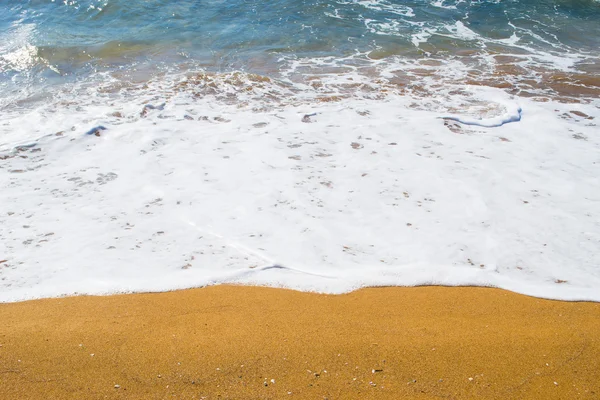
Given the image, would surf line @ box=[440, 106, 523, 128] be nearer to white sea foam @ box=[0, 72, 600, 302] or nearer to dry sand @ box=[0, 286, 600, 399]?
white sea foam @ box=[0, 72, 600, 302]

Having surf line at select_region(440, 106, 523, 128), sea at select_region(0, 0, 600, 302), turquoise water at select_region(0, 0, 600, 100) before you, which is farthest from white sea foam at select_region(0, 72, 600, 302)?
turquoise water at select_region(0, 0, 600, 100)

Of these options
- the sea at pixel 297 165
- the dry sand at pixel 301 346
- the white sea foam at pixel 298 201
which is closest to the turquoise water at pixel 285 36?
the sea at pixel 297 165

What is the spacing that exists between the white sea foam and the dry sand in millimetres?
207

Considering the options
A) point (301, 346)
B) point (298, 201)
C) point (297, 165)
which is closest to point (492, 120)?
point (297, 165)

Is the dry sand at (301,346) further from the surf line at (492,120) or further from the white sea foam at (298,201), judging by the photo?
the surf line at (492,120)

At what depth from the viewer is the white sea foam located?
336cm

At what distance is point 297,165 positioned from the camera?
5105 mm

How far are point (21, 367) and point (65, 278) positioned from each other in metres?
0.96

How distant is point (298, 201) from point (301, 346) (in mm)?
2005

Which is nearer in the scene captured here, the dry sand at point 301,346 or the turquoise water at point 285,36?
the dry sand at point 301,346

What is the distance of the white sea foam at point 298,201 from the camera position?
3.36 metres

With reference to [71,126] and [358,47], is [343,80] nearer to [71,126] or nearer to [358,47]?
[358,47]

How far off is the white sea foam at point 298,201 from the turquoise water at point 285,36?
3444mm

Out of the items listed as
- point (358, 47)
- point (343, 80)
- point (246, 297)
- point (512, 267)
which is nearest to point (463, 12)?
point (358, 47)
